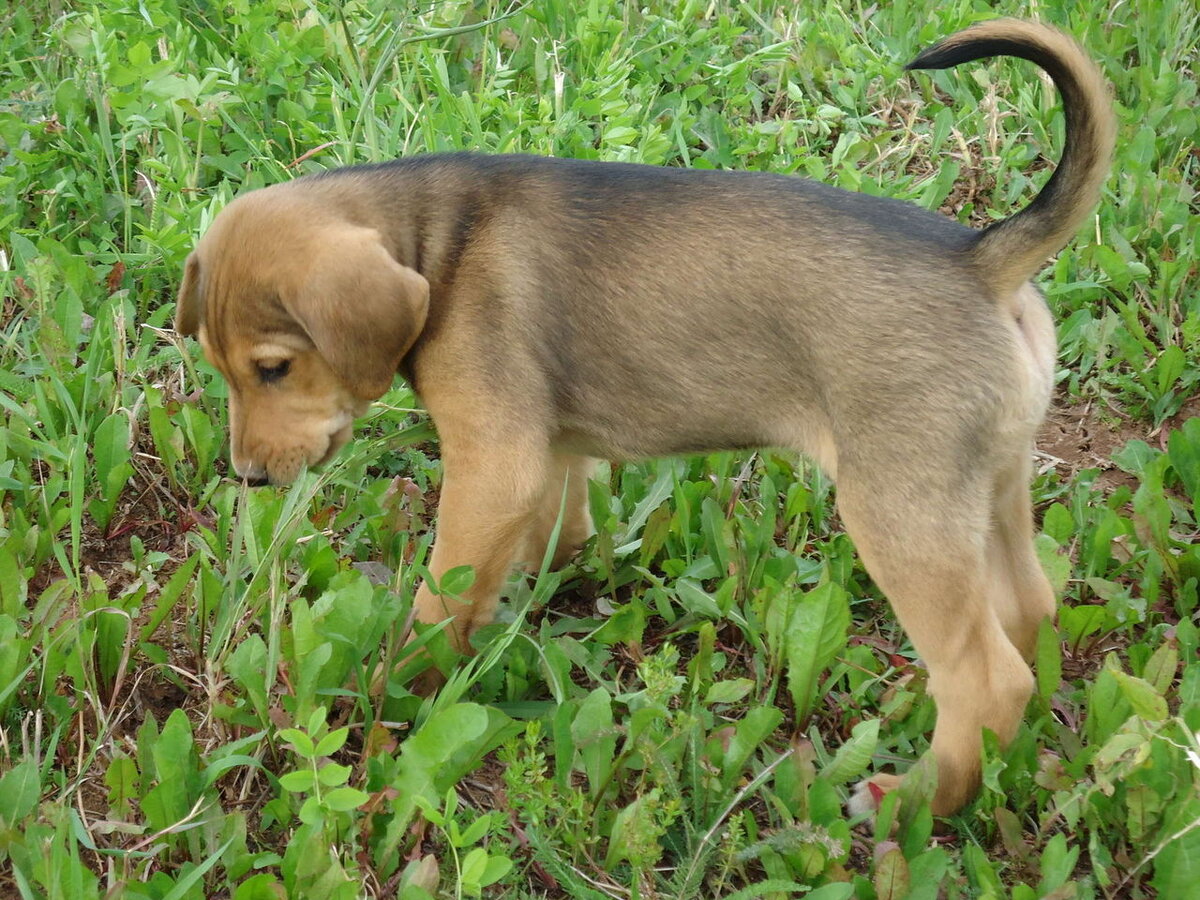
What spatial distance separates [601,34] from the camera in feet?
21.0

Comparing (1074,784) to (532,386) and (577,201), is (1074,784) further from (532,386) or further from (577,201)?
(577,201)

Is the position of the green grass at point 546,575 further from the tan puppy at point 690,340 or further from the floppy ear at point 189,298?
the floppy ear at point 189,298

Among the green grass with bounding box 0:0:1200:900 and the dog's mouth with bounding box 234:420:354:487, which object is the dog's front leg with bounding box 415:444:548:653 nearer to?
the green grass with bounding box 0:0:1200:900

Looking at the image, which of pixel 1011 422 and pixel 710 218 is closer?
pixel 1011 422

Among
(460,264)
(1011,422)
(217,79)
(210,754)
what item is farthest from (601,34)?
(210,754)

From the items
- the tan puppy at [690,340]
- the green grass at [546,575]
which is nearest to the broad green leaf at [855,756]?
the green grass at [546,575]

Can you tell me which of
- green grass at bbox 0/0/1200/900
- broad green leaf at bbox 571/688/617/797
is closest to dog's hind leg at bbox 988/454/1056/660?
green grass at bbox 0/0/1200/900

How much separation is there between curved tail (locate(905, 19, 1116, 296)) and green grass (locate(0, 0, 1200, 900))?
1.00 metres

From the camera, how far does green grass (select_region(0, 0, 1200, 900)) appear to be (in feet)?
10.2

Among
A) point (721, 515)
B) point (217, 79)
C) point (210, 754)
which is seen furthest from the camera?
point (217, 79)

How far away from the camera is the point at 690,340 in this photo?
364 cm

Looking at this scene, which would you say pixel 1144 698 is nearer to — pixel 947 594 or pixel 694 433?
pixel 947 594

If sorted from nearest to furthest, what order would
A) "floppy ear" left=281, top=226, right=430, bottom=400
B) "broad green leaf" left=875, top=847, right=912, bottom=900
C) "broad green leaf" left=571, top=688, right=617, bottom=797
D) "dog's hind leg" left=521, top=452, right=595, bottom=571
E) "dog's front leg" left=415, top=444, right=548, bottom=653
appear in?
"broad green leaf" left=875, top=847, right=912, bottom=900 → "broad green leaf" left=571, top=688, right=617, bottom=797 → "floppy ear" left=281, top=226, right=430, bottom=400 → "dog's front leg" left=415, top=444, right=548, bottom=653 → "dog's hind leg" left=521, top=452, right=595, bottom=571

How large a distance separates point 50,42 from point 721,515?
13.7ft
